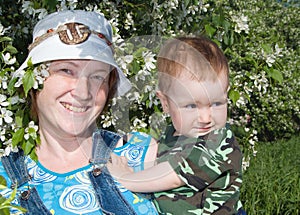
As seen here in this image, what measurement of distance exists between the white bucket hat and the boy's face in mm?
309

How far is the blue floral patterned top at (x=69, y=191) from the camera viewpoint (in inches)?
Result: 75.5

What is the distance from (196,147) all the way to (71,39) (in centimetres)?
60

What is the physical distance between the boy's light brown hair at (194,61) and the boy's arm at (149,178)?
0.31 meters

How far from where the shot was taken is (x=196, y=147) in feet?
6.10

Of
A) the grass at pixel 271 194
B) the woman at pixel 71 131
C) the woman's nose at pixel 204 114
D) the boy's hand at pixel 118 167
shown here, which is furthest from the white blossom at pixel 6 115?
the grass at pixel 271 194

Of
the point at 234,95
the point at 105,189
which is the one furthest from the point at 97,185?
the point at 234,95

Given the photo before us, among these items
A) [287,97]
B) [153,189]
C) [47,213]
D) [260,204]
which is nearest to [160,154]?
[153,189]

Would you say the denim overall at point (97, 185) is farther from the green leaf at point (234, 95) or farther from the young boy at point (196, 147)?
the green leaf at point (234, 95)

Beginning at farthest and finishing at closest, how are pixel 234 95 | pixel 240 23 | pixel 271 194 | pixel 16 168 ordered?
1. pixel 271 194
2. pixel 240 23
3. pixel 234 95
4. pixel 16 168

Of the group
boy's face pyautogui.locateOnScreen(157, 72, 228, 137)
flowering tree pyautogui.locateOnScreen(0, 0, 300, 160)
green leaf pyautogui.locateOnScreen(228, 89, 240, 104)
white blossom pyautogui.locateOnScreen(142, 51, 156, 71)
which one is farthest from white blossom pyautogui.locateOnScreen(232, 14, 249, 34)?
boy's face pyautogui.locateOnScreen(157, 72, 228, 137)

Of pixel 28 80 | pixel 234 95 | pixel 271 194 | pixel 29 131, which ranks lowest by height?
pixel 271 194

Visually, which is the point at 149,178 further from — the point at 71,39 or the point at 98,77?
the point at 71,39

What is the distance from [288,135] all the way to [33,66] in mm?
9831

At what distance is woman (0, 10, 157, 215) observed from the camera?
75.8 inches
